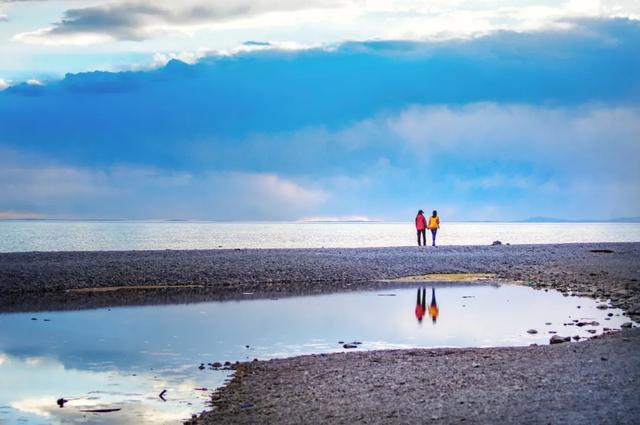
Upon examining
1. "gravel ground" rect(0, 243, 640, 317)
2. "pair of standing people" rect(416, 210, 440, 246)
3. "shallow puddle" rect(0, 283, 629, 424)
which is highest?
"pair of standing people" rect(416, 210, 440, 246)

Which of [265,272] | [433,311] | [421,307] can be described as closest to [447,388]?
[433,311]

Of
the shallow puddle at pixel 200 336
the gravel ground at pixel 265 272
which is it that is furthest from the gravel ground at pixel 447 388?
the gravel ground at pixel 265 272

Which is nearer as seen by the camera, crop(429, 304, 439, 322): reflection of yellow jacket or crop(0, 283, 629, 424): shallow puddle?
crop(0, 283, 629, 424): shallow puddle

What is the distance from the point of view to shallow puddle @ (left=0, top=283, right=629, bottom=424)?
1491 centimetres

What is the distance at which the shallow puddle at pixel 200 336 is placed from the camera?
48.9 ft

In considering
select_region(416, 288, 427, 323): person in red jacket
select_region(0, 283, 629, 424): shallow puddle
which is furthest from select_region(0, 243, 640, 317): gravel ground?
select_region(416, 288, 427, 323): person in red jacket

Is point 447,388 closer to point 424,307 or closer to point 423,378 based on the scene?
point 423,378

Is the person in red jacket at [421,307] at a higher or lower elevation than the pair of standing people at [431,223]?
lower

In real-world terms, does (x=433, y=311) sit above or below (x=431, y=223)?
below

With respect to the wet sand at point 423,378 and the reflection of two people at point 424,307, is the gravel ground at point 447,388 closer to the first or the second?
the wet sand at point 423,378

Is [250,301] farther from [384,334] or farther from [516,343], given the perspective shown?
[516,343]

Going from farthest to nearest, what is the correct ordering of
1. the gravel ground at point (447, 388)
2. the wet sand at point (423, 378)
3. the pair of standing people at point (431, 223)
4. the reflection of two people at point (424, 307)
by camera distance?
1. the pair of standing people at point (431, 223)
2. the reflection of two people at point (424, 307)
3. the wet sand at point (423, 378)
4. the gravel ground at point (447, 388)

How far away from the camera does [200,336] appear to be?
2295 centimetres

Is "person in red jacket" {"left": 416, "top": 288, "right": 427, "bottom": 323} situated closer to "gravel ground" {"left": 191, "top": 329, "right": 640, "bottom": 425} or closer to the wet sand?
the wet sand
